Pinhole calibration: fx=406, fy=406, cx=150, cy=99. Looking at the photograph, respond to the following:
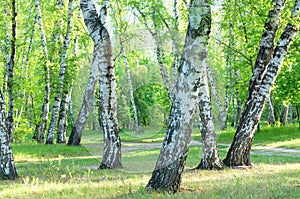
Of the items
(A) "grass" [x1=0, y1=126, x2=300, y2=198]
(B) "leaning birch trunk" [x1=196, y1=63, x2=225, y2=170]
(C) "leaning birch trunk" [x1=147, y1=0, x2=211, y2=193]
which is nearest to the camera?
(A) "grass" [x1=0, y1=126, x2=300, y2=198]

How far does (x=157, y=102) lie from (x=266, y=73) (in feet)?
18.8

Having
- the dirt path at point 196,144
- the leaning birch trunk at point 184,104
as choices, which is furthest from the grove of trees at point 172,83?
the dirt path at point 196,144

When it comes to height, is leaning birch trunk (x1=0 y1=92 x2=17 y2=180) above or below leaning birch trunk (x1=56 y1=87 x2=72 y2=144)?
below

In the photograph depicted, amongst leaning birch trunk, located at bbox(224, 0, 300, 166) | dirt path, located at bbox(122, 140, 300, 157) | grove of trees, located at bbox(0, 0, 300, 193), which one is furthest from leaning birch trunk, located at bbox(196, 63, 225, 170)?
leaning birch trunk, located at bbox(224, 0, 300, 166)

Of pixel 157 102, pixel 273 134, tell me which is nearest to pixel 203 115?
pixel 157 102

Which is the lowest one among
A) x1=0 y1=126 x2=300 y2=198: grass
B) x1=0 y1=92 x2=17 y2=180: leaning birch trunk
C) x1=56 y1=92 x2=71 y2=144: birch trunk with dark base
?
x1=0 y1=126 x2=300 y2=198: grass

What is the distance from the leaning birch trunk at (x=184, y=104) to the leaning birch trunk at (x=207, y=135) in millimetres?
3771

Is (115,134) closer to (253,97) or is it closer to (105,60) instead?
(105,60)

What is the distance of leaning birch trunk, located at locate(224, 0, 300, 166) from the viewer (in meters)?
11.6

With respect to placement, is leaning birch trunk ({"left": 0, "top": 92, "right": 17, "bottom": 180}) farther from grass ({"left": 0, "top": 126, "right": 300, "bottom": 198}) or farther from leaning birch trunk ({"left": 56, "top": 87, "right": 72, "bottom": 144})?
leaning birch trunk ({"left": 56, "top": 87, "right": 72, "bottom": 144})

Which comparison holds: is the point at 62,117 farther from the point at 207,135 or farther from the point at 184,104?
the point at 184,104

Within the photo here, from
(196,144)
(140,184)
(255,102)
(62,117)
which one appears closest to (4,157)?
(140,184)

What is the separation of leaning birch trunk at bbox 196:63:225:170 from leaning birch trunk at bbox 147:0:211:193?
3.77m

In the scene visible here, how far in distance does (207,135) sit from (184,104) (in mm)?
4383
